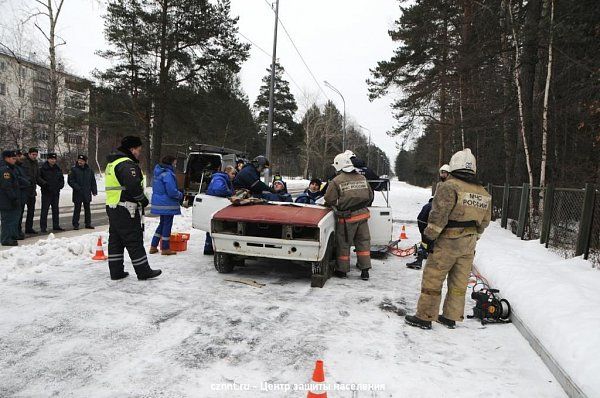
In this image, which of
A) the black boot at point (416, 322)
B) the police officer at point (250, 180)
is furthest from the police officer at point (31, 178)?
the black boot at point (416, 322)

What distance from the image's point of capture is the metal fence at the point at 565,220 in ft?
22.2

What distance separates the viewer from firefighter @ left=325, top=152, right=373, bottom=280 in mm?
5969

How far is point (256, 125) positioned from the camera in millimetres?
55750

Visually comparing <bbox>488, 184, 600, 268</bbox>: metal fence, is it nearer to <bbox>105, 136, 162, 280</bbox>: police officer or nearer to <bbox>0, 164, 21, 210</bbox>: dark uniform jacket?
<bbox>105, 136, 162, 280</bbox>: police officer

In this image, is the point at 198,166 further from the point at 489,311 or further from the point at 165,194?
the point at 489,311

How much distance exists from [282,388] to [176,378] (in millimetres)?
815

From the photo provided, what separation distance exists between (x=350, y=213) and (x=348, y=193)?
1.06ft

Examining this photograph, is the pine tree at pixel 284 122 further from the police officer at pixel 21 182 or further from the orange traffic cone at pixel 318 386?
the orange traffic cone at pixel 318 386

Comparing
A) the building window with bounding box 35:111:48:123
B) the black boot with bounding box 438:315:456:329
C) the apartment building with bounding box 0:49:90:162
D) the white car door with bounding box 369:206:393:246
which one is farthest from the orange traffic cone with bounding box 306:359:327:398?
the building window with bounding box 35:111:48:123

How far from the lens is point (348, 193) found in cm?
595

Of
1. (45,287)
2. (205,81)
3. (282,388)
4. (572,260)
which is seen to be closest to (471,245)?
(282,388)

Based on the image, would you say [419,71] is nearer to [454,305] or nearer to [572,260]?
[572,260]

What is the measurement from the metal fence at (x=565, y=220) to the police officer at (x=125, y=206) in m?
6.95

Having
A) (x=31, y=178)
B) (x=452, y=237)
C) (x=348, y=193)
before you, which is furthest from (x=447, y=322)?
(x=31, y=178)
